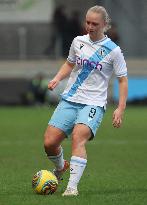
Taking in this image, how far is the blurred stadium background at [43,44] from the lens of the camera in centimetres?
3497

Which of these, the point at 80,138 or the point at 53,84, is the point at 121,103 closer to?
the point at 80,138

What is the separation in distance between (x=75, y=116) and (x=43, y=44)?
1011 inches

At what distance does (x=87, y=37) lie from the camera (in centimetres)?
1080

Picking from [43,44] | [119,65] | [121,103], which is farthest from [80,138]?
[43,44]

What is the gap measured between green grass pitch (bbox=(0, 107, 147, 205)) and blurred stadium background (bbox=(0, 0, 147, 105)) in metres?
6.47

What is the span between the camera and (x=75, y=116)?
10758mm

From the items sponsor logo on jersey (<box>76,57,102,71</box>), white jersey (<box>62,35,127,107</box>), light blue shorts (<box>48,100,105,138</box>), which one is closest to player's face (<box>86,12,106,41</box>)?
white jersey (<box>62,35,127,107</box>)

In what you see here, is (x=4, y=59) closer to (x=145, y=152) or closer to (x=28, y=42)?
(x=28, y=42)

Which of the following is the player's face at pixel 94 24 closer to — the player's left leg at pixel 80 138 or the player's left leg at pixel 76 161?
the player's left leg at pixel 80 138

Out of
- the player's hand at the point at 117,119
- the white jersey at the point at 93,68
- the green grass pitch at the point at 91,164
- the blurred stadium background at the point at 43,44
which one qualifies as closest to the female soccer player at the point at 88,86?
the white jersey at the point at 93,68

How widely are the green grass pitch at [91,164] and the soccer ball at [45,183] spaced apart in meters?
0.09

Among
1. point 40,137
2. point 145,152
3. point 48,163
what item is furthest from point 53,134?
point 40,137

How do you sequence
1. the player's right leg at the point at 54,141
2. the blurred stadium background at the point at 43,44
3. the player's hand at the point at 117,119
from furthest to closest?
the blurred stadium background at the point at 43,44, the player's right leg at the point at 54,141, the player's hand at the point at 117,119

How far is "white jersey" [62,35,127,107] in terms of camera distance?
10.7 m
